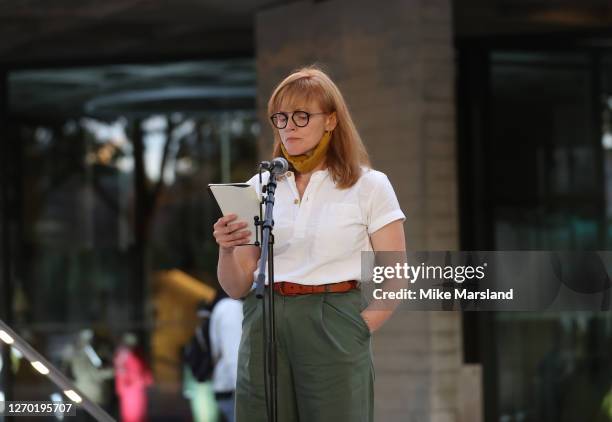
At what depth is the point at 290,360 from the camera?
3.60 metres

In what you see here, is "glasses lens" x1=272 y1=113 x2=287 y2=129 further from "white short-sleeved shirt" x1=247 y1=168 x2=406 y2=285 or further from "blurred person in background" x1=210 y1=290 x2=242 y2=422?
"blurred person in background" x1=210 y1=290 x2=242 y2=422

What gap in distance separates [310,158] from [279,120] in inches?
5.8

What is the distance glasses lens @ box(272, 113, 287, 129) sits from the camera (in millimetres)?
3646

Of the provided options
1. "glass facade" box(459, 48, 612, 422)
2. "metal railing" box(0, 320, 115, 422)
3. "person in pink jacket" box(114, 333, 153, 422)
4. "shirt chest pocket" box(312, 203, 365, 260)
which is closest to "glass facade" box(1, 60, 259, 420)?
"person in pink jacket" box(114, 333, 153, 422)

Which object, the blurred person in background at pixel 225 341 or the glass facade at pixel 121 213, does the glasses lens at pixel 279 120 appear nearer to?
the blurred person in background at pixel 225 341

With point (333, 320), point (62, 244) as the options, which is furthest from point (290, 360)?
point (62, 244)

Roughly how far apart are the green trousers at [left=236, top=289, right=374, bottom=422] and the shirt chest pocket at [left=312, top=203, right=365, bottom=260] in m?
0.13

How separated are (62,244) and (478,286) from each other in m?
10.8

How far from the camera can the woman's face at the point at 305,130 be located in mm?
3635

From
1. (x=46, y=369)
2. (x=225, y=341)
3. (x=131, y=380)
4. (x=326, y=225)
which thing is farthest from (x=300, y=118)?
(x=131, y=380)

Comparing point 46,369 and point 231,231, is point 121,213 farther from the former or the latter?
point 231,231

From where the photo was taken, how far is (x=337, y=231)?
3.61 m

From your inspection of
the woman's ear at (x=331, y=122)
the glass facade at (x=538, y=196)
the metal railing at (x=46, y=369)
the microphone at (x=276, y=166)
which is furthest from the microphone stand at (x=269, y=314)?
the glass facade at (x=538, y=196)

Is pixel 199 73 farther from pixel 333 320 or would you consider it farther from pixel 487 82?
pixel 333 320
